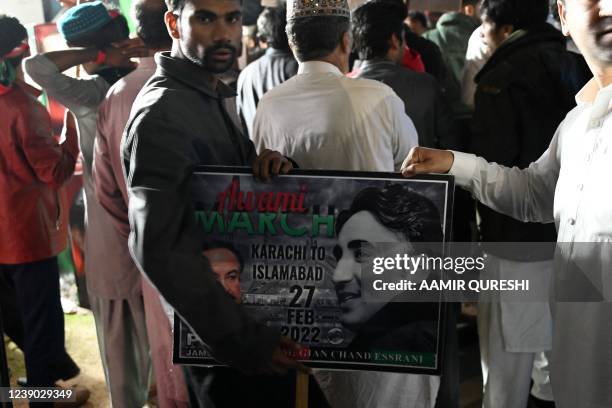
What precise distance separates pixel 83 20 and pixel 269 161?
101cm

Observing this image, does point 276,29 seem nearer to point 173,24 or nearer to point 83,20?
point 83,20

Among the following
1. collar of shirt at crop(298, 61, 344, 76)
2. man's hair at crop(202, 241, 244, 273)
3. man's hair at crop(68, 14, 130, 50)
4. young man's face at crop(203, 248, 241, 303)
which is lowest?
young man's face at crop(203, 248, 241, 303)

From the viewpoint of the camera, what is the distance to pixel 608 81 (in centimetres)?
140

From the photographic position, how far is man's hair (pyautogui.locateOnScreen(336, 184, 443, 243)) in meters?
1.51

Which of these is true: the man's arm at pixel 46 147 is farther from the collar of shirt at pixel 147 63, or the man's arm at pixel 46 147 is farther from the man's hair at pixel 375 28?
the man's hair at pixel 375 28

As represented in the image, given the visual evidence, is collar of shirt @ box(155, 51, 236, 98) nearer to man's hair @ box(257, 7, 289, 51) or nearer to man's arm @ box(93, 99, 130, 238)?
man's arm @ box(93, 99, 130, 238)

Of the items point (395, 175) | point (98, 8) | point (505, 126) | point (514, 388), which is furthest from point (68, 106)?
point (514, 388)

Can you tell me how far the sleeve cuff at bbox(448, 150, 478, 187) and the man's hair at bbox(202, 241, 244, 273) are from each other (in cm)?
54

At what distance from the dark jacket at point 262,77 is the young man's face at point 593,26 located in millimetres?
→ 1634

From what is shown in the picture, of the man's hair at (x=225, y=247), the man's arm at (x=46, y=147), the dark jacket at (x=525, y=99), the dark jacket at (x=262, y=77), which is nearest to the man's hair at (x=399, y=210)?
the man's hair at (x=225, y=247)

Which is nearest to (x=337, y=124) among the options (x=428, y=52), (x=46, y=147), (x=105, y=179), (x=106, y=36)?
(x=105, y=179)

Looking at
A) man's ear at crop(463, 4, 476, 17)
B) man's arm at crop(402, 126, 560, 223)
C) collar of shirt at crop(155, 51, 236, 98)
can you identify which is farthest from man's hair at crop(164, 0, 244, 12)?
man's ear at crop(463, 4, 476, 17)

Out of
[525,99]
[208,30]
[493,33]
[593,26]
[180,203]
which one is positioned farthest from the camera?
[493,33]

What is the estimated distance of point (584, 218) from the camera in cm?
141
